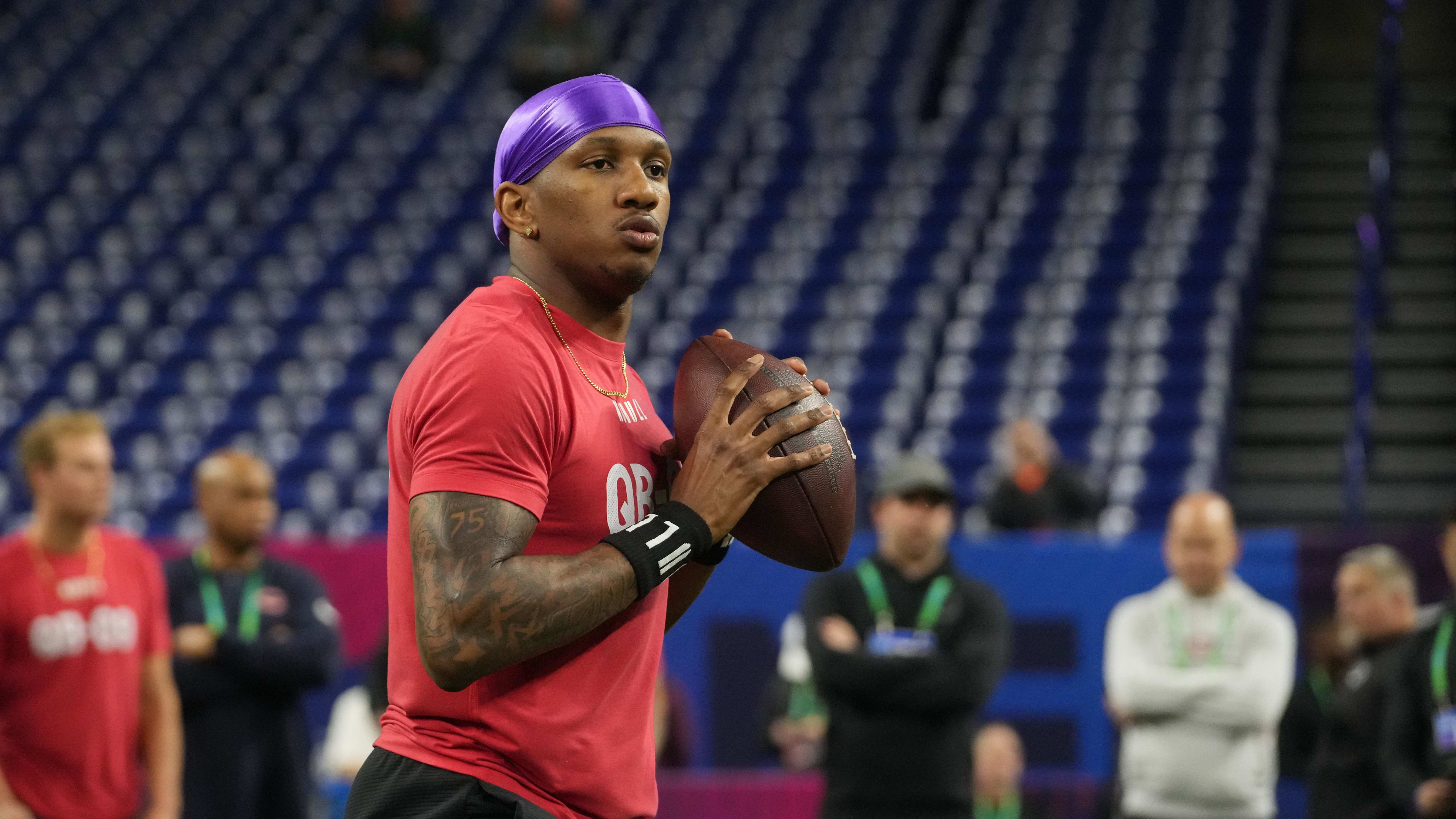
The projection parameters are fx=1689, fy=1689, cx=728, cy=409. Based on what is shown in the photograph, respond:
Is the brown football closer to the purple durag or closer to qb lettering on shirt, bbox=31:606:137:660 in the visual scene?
the purple durag

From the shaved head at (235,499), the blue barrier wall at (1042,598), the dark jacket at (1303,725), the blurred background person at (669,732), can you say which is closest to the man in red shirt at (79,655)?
the shaved head at (235,499)

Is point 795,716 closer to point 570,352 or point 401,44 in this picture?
point 570,352

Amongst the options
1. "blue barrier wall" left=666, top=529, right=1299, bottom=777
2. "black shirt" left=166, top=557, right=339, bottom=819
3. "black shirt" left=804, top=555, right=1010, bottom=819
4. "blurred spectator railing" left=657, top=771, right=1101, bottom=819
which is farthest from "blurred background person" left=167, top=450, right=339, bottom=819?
"blue barrier wall" left=666, top=529, right=1299, bottom=777

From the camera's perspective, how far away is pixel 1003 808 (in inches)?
257

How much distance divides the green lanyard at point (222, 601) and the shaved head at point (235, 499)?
4.2 inches

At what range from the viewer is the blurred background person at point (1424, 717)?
4926 mm

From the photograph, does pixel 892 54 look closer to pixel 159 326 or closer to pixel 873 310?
pixel 873 310

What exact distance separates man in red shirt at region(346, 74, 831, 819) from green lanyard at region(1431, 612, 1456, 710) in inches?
134

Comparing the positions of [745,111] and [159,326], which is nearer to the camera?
[159,326]

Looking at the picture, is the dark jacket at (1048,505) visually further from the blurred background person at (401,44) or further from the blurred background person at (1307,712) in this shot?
the blurred background person at (401,44)

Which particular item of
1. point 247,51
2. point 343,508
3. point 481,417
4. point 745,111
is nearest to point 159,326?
point 343,508

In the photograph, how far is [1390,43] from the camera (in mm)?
11594

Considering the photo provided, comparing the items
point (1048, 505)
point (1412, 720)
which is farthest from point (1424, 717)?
point (1048, 505)

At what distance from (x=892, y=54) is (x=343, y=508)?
619 centimetres
